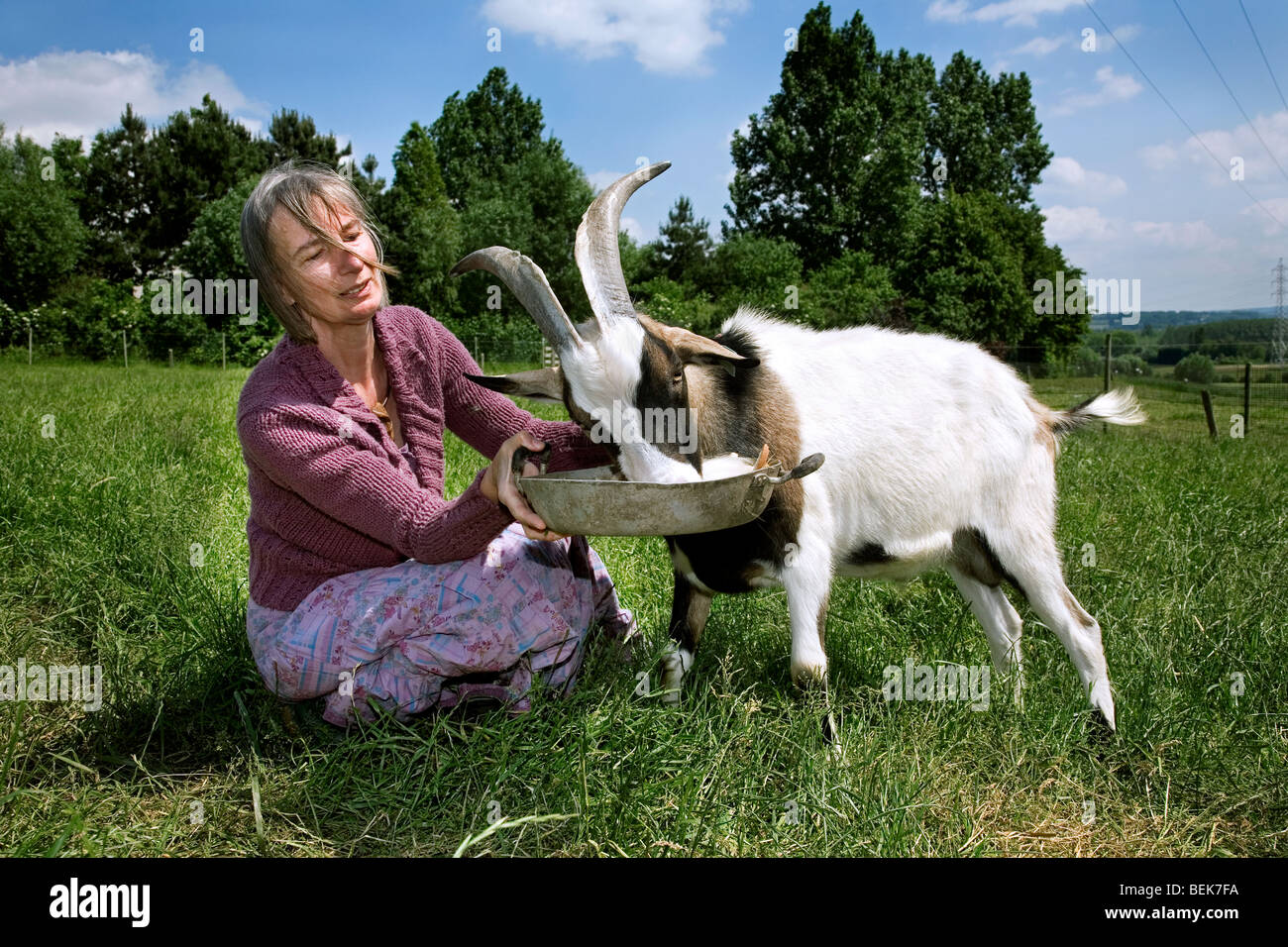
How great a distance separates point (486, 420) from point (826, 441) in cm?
118

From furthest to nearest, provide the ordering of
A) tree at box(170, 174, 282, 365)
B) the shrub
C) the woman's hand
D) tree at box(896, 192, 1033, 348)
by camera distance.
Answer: tree at box(896, 192, 1033, 348)
tree at box(170, 174, 282, 365)
the shrub
the woman's hand

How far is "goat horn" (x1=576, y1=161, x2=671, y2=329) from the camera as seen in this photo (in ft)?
7.95

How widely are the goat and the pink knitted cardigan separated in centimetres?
31

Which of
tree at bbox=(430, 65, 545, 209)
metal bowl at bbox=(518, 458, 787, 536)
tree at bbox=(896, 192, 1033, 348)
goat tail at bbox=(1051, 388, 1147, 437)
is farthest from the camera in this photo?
tree at bbox=(430, 65, 545, 209)

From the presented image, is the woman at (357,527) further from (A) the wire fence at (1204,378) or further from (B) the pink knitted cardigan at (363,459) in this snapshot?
(A) the wire fence at (1204,378)

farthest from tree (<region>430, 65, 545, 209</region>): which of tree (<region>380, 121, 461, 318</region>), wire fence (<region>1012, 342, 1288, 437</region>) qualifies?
wire fence (<region>1012, 342, 1288, 437</region>)

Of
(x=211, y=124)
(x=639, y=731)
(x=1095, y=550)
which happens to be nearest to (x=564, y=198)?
(x=211, y=124)

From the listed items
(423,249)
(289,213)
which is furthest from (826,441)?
(423,249)

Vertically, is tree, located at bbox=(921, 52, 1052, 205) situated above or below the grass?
above

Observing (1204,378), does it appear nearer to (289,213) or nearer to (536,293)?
(536,293)

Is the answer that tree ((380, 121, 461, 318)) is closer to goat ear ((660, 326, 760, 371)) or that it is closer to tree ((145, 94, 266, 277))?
tree ((145, 94, 266, 277))

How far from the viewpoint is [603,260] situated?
98.0 inches

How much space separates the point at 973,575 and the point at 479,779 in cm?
210

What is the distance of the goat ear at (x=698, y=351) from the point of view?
2.47 metres
